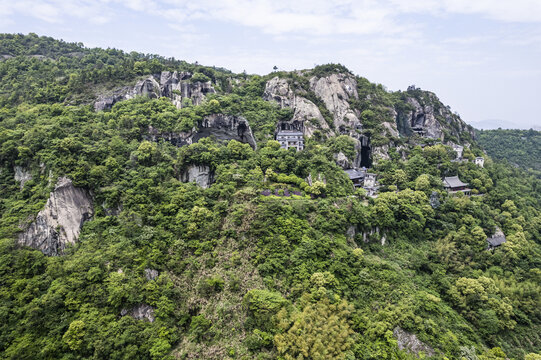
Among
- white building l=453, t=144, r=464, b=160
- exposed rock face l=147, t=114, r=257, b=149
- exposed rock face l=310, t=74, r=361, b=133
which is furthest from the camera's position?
exposed rock face l=310, t=74, r=361, b=133

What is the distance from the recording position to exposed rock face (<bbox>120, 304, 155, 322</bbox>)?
877 inches

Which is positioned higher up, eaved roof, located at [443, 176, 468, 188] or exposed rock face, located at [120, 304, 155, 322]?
eaved roof, located at [443, 176, 468, 188]

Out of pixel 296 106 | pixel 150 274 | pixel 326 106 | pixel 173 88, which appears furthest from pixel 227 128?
pixel 150 274

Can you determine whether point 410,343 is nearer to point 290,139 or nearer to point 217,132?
point 290,139

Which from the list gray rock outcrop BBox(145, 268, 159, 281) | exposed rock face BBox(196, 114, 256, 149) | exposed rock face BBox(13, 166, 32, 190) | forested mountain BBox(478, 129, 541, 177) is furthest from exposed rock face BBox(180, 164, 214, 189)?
forested mountain BBox(478, 129, 541, 177)

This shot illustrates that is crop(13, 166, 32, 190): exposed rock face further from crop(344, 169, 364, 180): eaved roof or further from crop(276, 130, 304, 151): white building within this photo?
crop(344, 169, 364, 180): eaved roof

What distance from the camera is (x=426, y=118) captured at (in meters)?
62.6

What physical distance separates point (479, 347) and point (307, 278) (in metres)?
15.3

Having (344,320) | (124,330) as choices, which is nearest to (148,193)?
(124,330)

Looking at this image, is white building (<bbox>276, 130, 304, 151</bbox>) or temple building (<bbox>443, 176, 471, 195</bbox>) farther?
white building (<bbox>276, 130, 304, 151</bbox>)

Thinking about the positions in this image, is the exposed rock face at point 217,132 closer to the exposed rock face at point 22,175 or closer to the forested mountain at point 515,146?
the exposed rock face at point 22,175

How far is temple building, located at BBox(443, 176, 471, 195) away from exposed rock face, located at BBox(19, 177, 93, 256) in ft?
166

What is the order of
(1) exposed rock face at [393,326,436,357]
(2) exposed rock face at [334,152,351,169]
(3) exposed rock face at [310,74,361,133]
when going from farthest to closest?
(3) exposed rock face at [310,74,361,133] < (2) exposed rock face at [334,152,351,169] < (1) exposed rock face at [393,326,436,357]

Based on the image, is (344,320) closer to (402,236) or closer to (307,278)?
(307,278)
